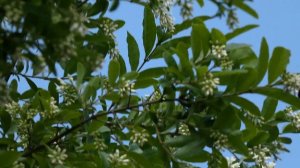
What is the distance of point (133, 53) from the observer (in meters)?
3.64

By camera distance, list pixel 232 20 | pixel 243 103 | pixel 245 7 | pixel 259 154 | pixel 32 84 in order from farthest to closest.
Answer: pixel 32 84, pixel 259 154, pixel 243 103, pixel 245 7, pixel 232 20

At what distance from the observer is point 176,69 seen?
286 centimetres

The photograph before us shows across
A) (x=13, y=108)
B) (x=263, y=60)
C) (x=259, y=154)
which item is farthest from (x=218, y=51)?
(x=13, y=108)

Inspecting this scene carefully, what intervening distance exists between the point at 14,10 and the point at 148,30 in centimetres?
173

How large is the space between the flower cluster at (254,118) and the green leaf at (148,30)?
0.69 m

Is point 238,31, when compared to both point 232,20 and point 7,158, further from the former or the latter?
point 7,158

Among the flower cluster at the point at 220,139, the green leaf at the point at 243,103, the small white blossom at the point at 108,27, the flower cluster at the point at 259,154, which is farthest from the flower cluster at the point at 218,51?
the small white blossom at the point at 108,27

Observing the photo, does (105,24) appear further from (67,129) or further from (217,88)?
(217,88)

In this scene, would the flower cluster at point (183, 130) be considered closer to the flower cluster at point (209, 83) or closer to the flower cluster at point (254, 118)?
the flower cluster at point (254, 118)

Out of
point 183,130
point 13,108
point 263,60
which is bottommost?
point 183,130

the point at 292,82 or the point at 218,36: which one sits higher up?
the point at 218,36

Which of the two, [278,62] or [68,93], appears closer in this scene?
[278,62]

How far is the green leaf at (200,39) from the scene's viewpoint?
2.85 m

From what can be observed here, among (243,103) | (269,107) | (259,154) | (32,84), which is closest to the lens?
(243,103)
